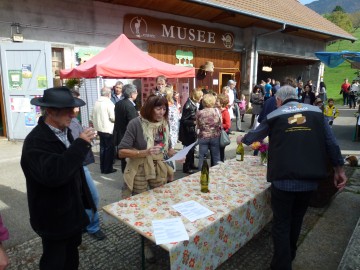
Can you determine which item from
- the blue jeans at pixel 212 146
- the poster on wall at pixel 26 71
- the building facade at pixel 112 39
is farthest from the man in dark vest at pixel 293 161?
the poster on wall at pixel 26 71

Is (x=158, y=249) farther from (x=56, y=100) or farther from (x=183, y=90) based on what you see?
(x=183, y=90)

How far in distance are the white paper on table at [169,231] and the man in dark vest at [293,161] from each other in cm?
99

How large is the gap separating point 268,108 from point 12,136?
706cm

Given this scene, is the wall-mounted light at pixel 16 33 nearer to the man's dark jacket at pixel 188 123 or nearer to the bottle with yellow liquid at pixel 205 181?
the man's dark jacket at pixel 188 123

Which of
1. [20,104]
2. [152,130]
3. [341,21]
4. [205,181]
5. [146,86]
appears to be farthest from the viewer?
[341,21]

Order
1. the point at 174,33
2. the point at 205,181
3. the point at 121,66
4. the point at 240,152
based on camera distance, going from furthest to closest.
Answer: the point at 174,33 < the point at 121,66 < the point at 240,152 < the point at 205,181

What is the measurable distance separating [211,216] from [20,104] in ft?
23.8

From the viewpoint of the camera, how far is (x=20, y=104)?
7.65m

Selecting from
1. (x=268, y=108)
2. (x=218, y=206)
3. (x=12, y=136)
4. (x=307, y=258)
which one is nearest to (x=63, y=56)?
(x=12, y=136)

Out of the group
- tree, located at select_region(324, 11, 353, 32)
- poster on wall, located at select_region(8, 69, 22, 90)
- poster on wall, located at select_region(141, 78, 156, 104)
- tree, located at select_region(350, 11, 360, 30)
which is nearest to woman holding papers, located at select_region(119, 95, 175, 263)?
poster on wall, located at select_region(8, 69, 22, 90)

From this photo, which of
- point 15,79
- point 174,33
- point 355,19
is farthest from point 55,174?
point 355,19

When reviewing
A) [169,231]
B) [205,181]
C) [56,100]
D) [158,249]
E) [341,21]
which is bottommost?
[158,249]

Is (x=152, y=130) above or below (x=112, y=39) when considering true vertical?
below

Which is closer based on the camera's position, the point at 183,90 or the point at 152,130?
the point at 152,130
